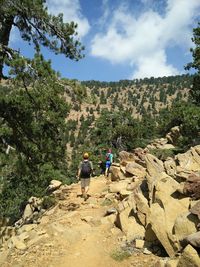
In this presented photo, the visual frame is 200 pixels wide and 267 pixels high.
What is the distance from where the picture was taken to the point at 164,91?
140 meters

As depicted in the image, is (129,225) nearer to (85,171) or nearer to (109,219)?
(109,219)

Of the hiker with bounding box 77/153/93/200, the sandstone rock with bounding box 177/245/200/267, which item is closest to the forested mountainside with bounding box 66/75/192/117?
the hiker with bounding box 77/153/93/200

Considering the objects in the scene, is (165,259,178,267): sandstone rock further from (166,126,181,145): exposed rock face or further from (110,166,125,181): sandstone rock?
(166,126,181,145): exposed rock face

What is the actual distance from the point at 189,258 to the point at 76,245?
14.0 feet

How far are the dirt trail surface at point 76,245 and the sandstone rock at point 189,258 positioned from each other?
1569mm

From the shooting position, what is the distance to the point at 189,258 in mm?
6887

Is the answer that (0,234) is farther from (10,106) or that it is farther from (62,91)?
→ (62,91)

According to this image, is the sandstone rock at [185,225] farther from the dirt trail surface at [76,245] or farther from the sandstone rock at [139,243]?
the sandstone rock at [139,243]

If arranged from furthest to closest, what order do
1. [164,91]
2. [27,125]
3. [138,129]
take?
[164,91]
[138,129]
[27,125]

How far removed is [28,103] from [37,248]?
5.34 metres

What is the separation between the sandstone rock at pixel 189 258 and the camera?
6816mm

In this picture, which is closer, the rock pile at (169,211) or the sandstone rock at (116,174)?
the rock pile at (169,211)

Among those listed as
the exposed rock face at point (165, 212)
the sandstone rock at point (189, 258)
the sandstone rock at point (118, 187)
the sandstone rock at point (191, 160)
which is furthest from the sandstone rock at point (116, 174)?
the sandstone rock at point (189, 258)

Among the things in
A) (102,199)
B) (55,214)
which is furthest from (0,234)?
(102,199)
